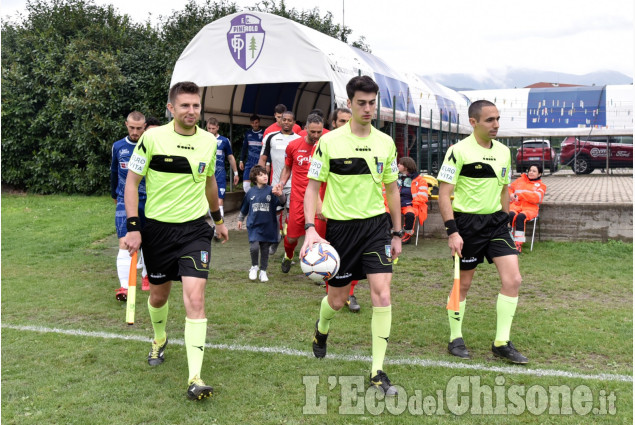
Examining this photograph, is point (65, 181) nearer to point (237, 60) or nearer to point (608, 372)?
point (237, 60)

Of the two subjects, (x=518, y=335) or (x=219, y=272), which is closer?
(x=518, y=335)

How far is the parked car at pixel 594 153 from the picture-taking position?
24.5 metres

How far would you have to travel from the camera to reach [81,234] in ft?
37.2

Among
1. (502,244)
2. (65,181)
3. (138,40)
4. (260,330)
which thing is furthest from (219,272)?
Result: (138,40)

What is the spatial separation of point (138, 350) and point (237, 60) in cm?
721

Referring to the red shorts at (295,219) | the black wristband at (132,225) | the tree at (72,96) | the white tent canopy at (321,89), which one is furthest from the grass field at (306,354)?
the tree at (72,96)

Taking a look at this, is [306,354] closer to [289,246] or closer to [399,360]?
[399,360]

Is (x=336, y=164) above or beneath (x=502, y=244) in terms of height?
above

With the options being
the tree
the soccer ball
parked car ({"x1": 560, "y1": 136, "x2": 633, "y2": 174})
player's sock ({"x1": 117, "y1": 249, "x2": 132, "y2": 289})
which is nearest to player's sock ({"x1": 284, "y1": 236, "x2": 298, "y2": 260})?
player's sock ({"x1": 117, "y1": 249, "x2": 132, "y2": 289})

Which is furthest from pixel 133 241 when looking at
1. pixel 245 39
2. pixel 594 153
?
pixel 594 153

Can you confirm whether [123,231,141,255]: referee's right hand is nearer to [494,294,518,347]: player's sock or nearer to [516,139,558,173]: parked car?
[494,294,518,347]: player's sock

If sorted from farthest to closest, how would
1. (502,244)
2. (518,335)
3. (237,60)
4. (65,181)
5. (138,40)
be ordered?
(138,40) → (65,181) → (237,60) → (518,335) → (502,244)

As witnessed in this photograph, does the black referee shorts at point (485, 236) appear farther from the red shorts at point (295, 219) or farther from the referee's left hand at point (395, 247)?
the red shorts at point (295, 219)

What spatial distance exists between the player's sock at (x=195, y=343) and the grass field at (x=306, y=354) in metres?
0.25
